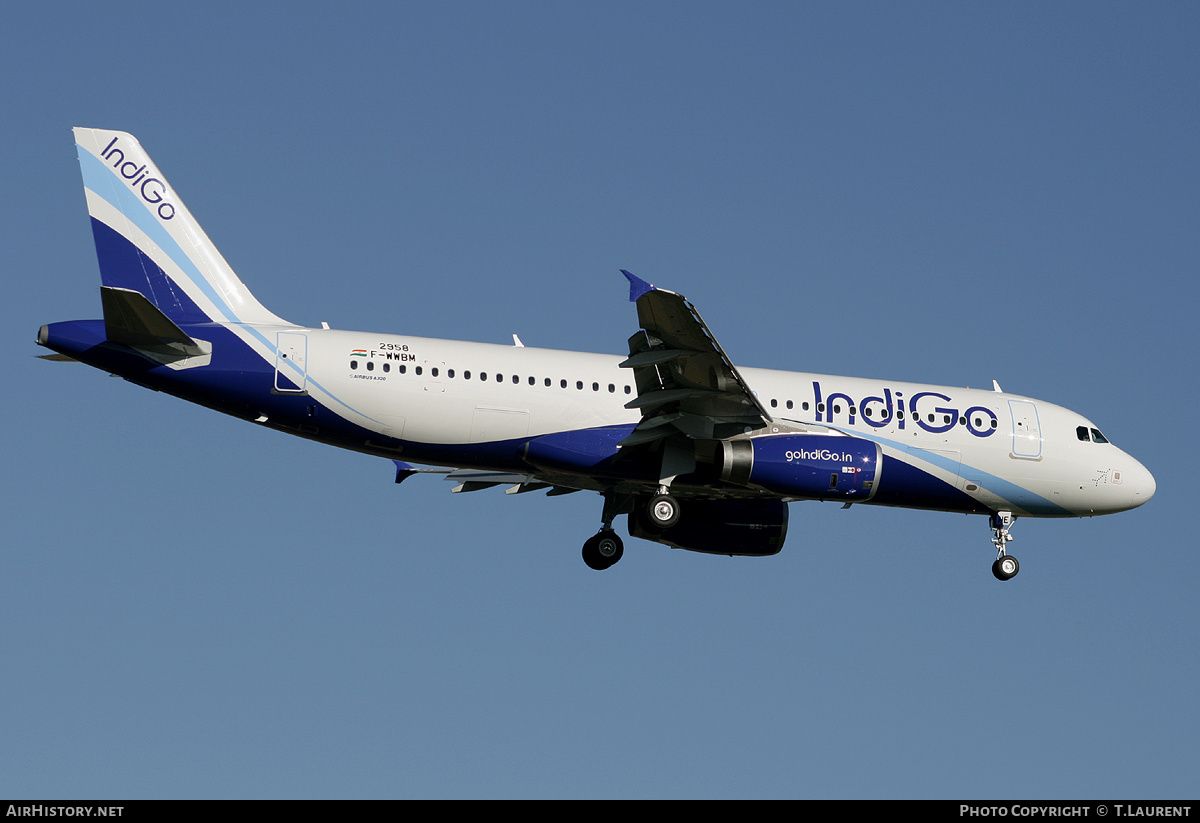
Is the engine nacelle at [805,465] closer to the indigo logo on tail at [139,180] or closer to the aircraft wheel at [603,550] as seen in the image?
the aircraft wheel at [603,550]

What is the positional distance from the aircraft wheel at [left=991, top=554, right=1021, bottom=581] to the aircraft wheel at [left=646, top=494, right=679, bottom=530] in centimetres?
794

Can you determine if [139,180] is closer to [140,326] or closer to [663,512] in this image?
[140,326]

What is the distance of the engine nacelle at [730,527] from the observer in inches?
1257

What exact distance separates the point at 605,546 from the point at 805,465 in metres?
5.77

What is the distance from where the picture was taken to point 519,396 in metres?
28.6

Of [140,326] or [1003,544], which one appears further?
[1003,544]

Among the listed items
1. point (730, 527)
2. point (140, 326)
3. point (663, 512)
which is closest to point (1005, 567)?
point (730, 527)

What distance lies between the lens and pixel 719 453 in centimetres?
2856

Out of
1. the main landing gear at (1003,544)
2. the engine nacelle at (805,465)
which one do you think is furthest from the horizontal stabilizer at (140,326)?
the main landing gear at (1003,544)

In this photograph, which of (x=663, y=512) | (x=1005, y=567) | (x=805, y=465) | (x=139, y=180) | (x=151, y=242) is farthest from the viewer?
(x=1005, y=567)

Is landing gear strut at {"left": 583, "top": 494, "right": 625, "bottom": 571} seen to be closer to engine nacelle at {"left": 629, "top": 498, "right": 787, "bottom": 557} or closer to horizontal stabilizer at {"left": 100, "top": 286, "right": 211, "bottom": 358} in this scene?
engine nacelle at {"left": 629, "top": 498, "right": 787, "bottom": 557}

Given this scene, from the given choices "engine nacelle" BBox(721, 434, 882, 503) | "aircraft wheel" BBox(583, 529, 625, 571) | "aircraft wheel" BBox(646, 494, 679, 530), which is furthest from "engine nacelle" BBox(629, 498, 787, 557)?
"engine nacelle" BBox(721, 434, 882, 503)

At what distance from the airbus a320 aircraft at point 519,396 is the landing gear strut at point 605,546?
977 millimetres
